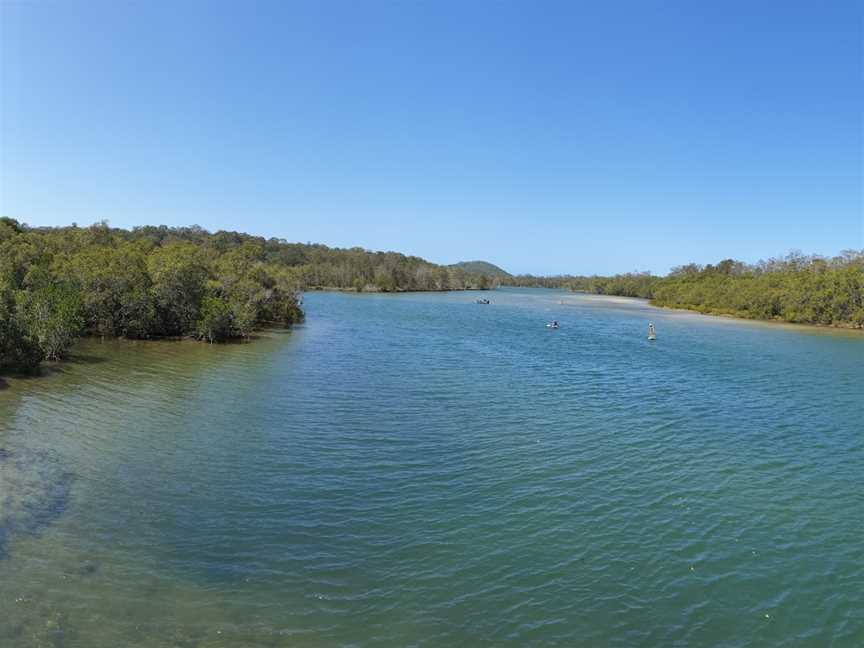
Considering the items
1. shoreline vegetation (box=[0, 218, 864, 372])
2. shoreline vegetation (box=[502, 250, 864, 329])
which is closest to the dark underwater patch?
shoreline vegetation (box=[0, 218, 864, 372])

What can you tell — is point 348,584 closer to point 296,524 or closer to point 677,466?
point 296,524

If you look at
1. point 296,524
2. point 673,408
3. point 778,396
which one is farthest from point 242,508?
point 778,396

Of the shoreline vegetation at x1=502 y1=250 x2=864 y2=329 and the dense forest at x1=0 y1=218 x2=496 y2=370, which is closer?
the dense forest at x1=0 y1=218 x2=496 y2=370

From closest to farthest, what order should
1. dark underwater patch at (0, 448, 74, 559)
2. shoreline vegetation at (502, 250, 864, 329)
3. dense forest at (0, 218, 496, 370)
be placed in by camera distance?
dark underwater patch at (0, 448, 74, 559) → dense forest at (0, 218, 496, 370) → shoreline vegetation at (502, 250, 864, 329)

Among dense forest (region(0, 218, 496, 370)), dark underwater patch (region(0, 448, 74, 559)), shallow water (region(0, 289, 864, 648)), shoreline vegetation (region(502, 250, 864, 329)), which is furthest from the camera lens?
shoreline vegetation (region(502, 250, 864, 329))

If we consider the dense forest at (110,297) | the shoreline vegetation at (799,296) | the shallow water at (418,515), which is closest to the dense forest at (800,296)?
the shoreline vegetation at (799,296)

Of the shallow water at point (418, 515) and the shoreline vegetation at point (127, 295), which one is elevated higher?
the shoreline vegetation at point (127, 295)

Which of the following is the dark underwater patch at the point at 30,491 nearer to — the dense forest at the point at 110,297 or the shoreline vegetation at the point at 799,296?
the dense forest at the point at 110,297

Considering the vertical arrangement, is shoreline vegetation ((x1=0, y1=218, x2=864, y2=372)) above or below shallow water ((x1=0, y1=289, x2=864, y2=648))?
above

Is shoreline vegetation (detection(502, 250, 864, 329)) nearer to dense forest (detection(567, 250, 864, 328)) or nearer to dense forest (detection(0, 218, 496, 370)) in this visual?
dense forest (detection(567, 250, 864, 328))

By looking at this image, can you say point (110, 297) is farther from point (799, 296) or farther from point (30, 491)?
point (799, 296)
